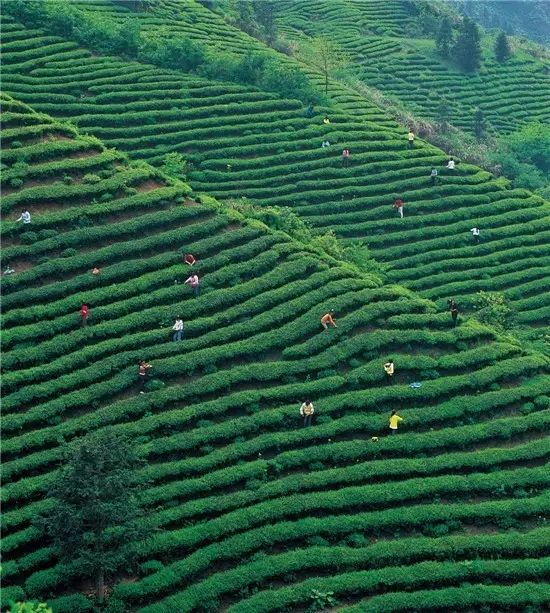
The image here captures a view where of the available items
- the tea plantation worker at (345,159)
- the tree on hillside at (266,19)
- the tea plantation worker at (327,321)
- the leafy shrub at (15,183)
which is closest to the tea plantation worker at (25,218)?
the leafy shrub at (15,183)

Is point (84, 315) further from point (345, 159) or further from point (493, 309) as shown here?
point (345, 159)

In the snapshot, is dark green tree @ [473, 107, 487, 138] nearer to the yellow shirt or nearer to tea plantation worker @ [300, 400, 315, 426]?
the yellow shirt

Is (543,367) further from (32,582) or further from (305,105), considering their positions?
(305,105)

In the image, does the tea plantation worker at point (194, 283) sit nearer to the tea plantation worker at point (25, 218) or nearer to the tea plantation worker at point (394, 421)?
the tea plantation worker at point (25, 218)

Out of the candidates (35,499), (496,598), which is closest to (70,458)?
(35,499)

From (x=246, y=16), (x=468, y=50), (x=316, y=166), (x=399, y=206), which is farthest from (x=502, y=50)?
(x=399, y=206)

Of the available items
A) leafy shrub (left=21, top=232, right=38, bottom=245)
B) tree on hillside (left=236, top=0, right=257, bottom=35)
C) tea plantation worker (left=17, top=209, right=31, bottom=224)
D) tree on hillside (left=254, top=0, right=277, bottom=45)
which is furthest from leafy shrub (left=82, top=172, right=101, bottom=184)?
tree on hillside (left=236, top=0, right=257, bottom=35)
